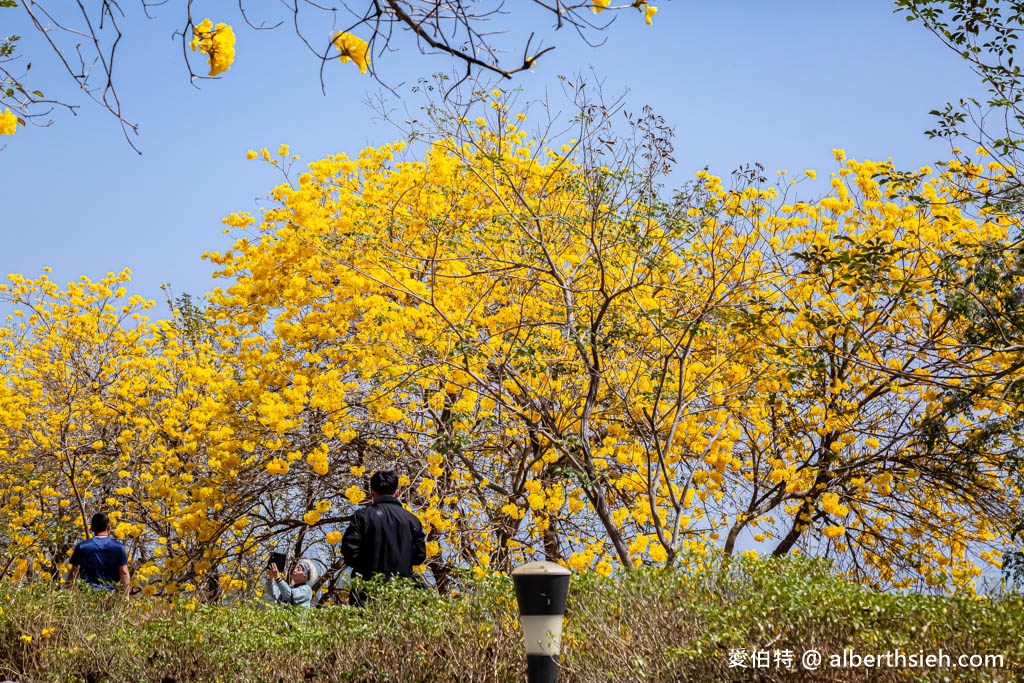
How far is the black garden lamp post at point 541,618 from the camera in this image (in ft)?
13.3

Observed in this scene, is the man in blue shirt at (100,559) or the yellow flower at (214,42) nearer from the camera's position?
the yellow flower at (214,42)

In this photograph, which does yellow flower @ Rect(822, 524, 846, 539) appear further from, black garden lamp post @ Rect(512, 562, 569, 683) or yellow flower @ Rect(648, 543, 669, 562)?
black garden lamp post @ Rect(512, 562, 569, 683)

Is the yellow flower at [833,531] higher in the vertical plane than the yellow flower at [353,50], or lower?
lower

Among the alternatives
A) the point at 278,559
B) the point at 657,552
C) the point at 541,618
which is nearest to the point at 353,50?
the point at 541,618

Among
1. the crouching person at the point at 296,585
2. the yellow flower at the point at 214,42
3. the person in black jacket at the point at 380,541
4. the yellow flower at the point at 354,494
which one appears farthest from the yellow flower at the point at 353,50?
the crouching person at the point at 296,585

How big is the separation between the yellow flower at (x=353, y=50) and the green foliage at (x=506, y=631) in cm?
229

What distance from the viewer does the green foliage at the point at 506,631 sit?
3.28 metres

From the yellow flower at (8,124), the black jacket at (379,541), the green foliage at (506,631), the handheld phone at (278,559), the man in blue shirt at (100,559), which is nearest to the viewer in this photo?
the yellow flower at (8,124)

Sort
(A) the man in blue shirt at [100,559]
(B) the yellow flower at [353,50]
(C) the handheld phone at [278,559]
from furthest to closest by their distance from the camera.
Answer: (C) the handheld phone at [278,559] → (A) the man in blue shirt at [100,559] → (B) the yellow flower at [353,50]

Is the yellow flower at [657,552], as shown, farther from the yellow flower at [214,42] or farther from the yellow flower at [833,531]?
the yellow flower at [214,42]

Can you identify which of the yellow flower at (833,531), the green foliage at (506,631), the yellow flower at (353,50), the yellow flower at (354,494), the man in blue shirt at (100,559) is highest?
the yellow flower at (353,50)

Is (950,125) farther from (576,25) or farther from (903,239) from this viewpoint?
(576,25)

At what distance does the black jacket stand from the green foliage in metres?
0.50

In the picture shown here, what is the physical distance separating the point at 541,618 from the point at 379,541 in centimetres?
208
